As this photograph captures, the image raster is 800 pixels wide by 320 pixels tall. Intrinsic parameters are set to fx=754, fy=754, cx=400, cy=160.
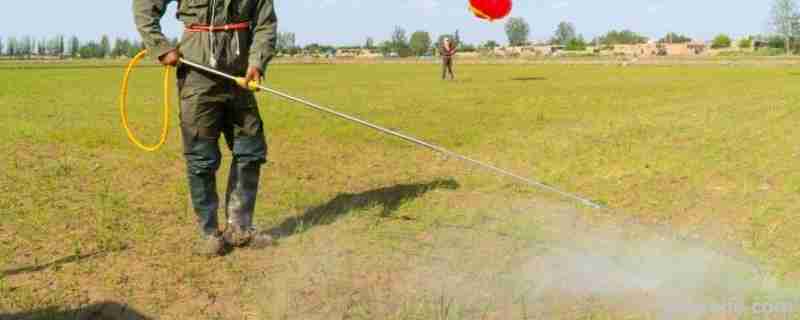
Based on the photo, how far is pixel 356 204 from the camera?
6.88 meters

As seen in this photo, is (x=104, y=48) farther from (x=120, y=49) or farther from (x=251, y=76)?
(x=251, y=76)

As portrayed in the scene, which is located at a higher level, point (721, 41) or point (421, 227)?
point (721, 41)

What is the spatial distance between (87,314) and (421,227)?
2.71 metres

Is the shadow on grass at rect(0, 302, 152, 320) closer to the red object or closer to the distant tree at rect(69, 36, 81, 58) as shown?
the red object

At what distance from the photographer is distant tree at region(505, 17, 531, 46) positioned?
13904 cm

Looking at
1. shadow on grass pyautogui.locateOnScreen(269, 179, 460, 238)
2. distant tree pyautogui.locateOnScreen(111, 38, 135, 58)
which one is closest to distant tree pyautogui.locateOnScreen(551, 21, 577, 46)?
distant tree pyautogui.locateOnScreen(111, 38, 135, 58)

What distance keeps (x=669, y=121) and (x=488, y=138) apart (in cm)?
361

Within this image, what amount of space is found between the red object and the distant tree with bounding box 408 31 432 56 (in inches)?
4132

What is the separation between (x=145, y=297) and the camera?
4.37m

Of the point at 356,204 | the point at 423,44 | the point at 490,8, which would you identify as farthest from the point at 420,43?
the point at 356,204

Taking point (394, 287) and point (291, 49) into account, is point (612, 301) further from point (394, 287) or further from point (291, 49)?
point (291, 49)

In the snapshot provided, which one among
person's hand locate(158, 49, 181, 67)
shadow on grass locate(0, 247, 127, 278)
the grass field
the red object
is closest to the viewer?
the grass field

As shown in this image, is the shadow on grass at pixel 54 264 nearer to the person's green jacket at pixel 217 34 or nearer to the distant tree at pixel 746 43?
the person's green jacket at pixel 217 34

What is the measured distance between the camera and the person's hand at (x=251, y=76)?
509 cm
